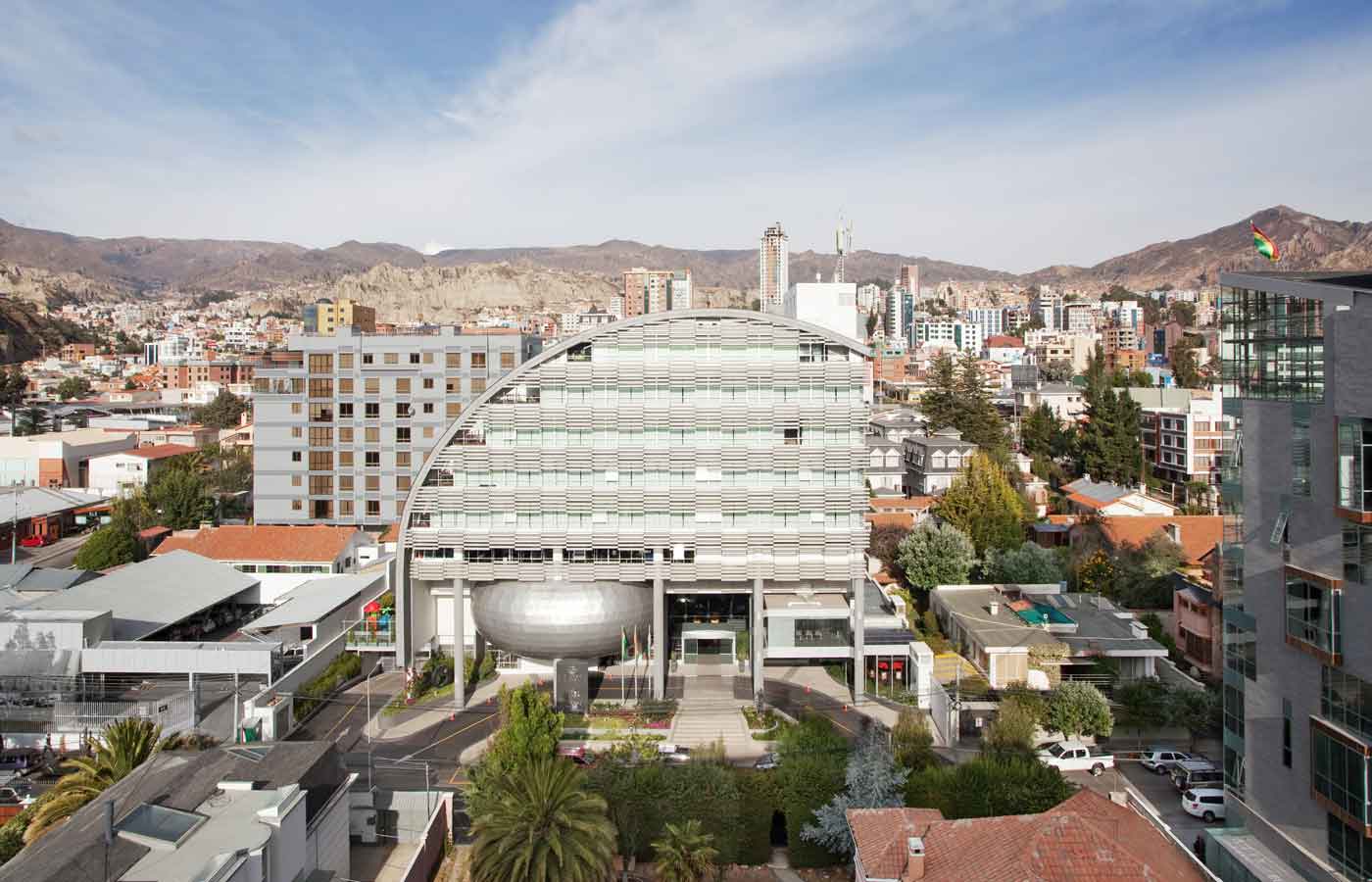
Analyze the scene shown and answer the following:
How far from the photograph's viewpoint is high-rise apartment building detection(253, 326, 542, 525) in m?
55.8

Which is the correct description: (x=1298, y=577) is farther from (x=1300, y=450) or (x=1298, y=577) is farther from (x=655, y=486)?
(x=655, y=486)

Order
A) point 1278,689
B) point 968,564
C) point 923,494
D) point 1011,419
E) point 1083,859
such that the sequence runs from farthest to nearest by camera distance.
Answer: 1. point 1011,419
2. point 923,494
3. point 968,564
4. point 1278,689
5. point 1083,859

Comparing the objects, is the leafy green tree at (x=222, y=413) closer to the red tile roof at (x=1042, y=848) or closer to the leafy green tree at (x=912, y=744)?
the leafy green tree at (x=912, y=744)

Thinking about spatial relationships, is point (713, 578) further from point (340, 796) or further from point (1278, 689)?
point (1278, 689)

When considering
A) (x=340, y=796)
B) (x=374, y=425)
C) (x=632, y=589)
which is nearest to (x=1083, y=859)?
(x=340, y=796)

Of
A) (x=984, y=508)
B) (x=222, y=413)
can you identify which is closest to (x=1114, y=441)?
(x=984, y=508)

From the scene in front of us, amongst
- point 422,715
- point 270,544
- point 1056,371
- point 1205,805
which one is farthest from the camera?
point 1056,371

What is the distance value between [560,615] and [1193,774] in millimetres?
20670

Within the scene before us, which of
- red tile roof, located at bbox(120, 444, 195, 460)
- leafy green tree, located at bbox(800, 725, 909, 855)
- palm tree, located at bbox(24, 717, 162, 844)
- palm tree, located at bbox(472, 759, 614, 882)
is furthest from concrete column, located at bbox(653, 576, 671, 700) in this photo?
red tile roof, located at bbox(120, 444, 195, 460)

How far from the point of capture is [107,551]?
49.3m

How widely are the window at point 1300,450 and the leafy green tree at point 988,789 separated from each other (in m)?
9.05

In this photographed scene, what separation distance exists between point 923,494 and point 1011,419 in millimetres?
36786

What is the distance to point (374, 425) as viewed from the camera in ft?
184

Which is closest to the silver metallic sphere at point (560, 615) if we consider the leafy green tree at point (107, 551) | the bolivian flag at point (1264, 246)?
the bolivian flag at point (1264, 246)
